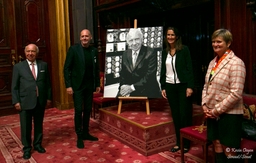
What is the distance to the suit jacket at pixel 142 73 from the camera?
12.7 ft

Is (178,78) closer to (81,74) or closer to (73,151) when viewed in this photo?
(81,74)

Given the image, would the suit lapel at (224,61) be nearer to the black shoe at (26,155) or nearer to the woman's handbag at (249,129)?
the woman's handbag at (249,129)

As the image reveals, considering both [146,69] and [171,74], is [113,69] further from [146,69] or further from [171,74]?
[171,74]

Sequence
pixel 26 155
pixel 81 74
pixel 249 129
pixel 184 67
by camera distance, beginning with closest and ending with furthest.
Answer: pixel 249 129 → pixel 184 67 → pixel 26 155 → pixel 81 74

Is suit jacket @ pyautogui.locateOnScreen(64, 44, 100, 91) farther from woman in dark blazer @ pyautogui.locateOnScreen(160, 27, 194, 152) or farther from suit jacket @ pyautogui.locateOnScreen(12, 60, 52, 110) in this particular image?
woman in dark blazer @ pyautogui.locateOnScreen(160, 27, 194, 152)

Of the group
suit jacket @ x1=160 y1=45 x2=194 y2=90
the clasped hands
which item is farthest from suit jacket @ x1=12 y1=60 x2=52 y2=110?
suit jacket @ x1=160 y1=45 x2=194 y2=90

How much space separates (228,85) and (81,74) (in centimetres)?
201

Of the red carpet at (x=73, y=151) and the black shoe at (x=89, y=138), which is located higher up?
the black shoe at (x=89, y=138)

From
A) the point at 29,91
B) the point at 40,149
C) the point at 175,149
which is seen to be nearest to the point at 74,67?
the point at 29,91

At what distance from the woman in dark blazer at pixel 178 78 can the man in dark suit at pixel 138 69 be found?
0.42m

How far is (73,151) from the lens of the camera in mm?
3598

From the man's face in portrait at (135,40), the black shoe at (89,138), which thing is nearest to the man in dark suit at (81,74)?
the black shoe at (89,138)

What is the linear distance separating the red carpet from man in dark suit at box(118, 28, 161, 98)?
766 millimetres

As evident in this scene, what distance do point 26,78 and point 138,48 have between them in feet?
5.08
